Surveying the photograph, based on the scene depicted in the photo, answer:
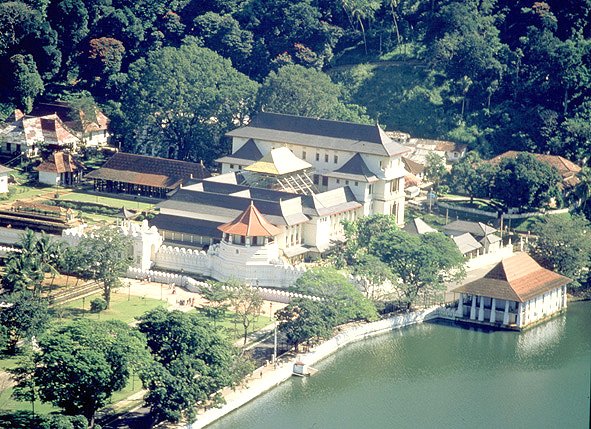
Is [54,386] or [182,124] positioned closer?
[54,386]

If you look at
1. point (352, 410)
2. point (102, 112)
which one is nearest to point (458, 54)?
point (102, 112)

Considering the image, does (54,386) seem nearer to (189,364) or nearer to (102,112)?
(189,364)

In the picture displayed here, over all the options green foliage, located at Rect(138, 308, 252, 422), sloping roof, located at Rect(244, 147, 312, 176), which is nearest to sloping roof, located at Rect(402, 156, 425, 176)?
sloping roof, located at Rect(244, 147, 312, 176)

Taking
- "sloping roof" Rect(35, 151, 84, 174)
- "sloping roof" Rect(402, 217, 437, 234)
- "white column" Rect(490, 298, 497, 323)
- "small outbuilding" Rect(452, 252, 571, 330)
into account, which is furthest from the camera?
"sloping roof" Rect(35, 151, 84, 174)

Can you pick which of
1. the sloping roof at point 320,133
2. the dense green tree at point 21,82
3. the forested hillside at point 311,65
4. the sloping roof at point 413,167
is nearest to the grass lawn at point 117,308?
the sloping roof at point 320,133

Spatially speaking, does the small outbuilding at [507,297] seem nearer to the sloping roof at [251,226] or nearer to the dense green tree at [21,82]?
the sloping roof at [251,226]

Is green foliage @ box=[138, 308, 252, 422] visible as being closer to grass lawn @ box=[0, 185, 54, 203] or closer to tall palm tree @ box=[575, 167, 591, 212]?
grass lawn @ box=[0, 185, 54, 203]

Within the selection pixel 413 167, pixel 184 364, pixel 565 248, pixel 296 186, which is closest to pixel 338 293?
pixel 184 364
